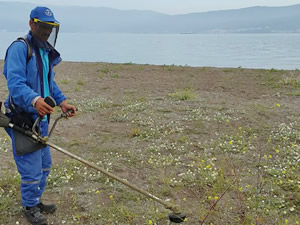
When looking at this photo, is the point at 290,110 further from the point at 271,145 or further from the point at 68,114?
the point at 68,114

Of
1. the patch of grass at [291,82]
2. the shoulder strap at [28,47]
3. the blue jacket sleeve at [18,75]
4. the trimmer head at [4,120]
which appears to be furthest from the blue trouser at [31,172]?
the patch of grass at [291,82]

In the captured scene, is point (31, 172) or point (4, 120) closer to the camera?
point (4, 120)

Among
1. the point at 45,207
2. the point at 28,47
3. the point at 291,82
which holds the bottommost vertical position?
the point at 45,207

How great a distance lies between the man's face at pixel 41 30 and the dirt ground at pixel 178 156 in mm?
2373

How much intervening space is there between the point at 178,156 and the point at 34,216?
318 centimetres

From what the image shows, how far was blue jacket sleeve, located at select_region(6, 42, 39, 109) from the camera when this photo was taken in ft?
11.1

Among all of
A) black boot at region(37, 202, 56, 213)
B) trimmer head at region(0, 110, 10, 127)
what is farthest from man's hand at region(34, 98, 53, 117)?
black boot at region(37, 202, 56, 213)

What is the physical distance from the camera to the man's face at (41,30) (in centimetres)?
361

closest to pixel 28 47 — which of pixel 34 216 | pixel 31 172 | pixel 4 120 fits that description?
pixel 4 120

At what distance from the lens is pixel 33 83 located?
3.68 m

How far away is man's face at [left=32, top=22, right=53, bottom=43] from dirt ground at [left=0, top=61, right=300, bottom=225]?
2373mm

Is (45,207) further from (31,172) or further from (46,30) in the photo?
(46,30)

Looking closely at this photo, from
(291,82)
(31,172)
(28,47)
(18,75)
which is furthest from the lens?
(291,82)

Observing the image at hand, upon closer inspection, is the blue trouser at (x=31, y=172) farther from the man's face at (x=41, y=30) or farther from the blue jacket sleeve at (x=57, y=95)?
the man's face at (x=41, y=30)
